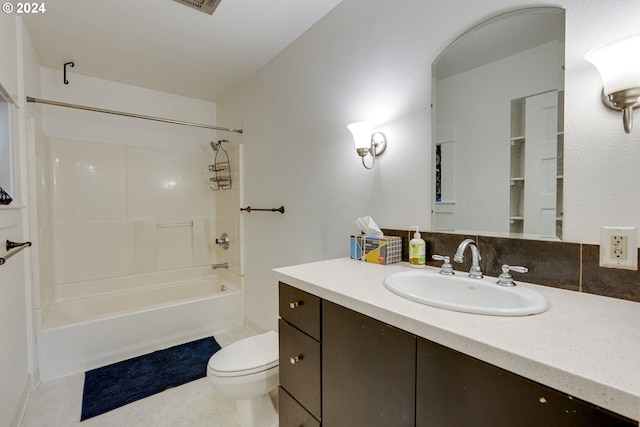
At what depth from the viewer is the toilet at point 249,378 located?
4.79 ft

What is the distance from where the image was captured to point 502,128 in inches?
45.1

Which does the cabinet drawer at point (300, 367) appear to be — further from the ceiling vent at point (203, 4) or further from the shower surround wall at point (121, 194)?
the ceiling vent at point (203, 4)

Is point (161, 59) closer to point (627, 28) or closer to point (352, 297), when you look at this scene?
point (352, 297)

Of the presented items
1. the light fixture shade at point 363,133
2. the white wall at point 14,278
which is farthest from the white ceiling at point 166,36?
the light fixture shade at point 363,133

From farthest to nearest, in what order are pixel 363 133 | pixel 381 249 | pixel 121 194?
pixel 121 194 < pixel 363 133 < pixel 381 249

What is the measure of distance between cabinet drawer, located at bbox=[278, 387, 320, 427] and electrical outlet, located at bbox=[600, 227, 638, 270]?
3.66 feet

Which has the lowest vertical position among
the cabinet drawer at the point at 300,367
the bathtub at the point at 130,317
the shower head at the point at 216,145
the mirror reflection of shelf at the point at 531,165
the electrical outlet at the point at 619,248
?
the bathtub at the point at 130,317

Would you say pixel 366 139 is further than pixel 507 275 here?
Yes

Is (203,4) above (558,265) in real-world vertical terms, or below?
above

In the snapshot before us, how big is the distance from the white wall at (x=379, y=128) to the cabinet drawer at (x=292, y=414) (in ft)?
2.68

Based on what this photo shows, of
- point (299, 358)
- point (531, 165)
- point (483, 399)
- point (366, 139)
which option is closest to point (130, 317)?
point (299, 358)

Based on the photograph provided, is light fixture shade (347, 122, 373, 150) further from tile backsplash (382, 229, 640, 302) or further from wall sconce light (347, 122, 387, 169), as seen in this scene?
tile backsplash (382, 229, 640, 302)

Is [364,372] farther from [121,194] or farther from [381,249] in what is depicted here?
[121,194]

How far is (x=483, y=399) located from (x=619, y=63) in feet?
3.12
